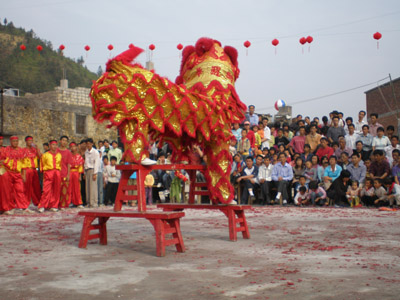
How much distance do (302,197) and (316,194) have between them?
326mm

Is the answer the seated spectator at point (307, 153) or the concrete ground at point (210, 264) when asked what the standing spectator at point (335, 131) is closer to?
the seated spectator at point (307, 153)

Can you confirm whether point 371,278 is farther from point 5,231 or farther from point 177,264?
point 5,231

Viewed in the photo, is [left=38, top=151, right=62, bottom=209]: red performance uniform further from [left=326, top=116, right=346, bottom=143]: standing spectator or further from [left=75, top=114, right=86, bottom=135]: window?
[left=75, top=114, right=86, bottom=135]: window

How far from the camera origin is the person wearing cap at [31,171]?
29.5ft

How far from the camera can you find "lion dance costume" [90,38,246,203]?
4.44 m

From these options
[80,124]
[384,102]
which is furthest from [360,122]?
[80,124]

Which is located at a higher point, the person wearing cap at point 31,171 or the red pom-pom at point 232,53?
the red pom-pom at point 232,53

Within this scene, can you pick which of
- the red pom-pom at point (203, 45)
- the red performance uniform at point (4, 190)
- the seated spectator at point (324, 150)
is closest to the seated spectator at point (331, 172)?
the seated spectator at point (324, 150)

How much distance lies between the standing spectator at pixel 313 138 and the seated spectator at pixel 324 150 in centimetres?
27

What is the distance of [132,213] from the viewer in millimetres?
4332

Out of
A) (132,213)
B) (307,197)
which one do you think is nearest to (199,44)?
(132,213)

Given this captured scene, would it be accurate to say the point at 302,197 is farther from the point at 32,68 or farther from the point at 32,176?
the point at 32,68

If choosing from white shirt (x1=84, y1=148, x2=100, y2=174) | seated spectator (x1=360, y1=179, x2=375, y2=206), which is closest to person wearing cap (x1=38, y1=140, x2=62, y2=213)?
white shirt (x1=84, y1=148, x2=100, y2=174)

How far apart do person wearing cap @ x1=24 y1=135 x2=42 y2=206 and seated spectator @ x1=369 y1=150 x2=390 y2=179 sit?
284 inches
